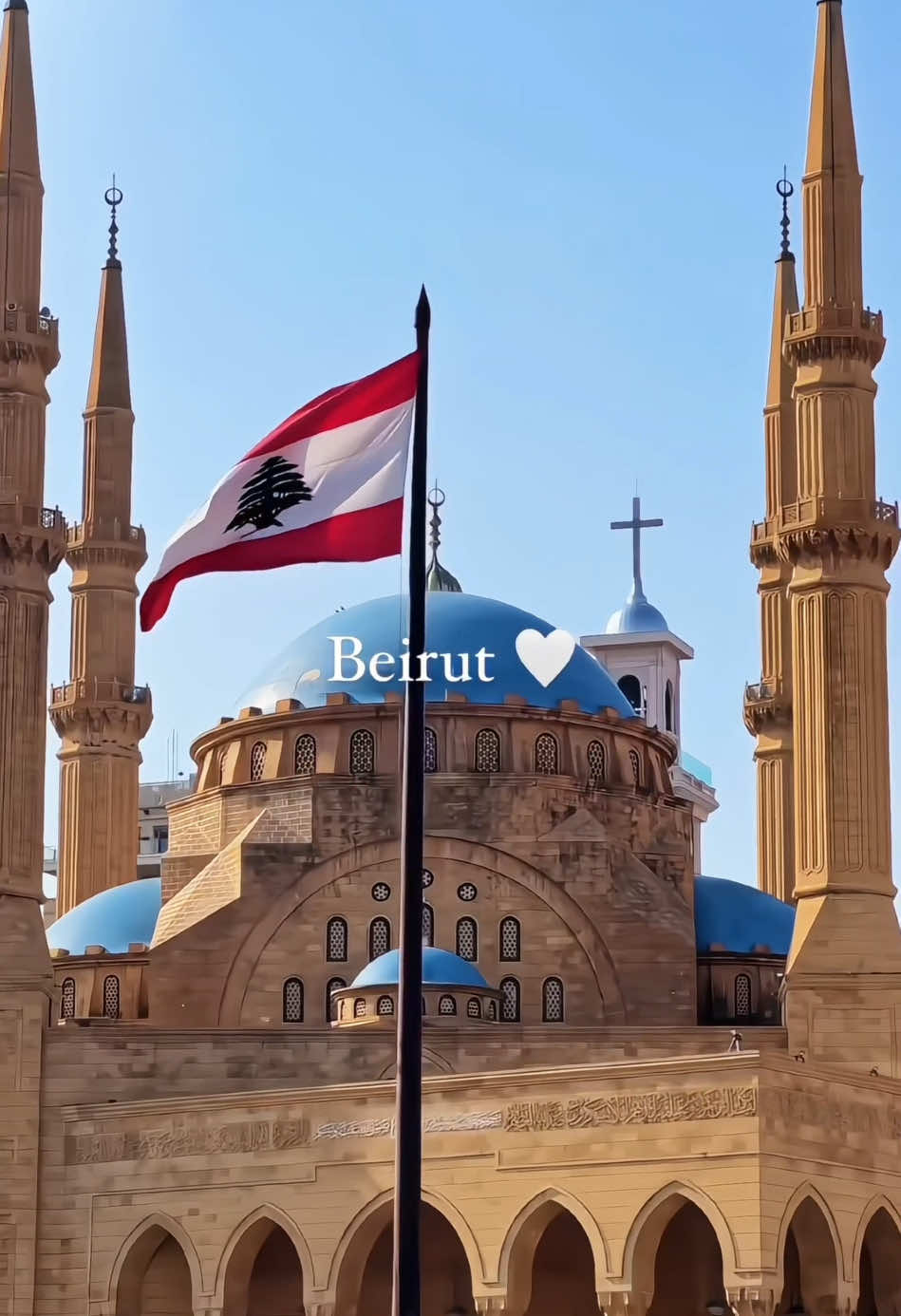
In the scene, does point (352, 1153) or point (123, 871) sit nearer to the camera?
point (352, 1153)

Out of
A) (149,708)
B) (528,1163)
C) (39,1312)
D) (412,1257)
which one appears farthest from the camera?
(149,708)

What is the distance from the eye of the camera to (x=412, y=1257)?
48.4 feet

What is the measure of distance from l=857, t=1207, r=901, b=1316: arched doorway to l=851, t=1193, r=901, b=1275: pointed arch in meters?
0.09

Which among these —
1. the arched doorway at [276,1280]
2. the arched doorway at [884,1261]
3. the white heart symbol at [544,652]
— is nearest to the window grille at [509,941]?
the white heart symbol at [544,652]

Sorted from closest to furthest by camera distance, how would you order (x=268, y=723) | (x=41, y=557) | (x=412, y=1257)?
(x=412, y=1257) < (x=41, y=557) < (x=268, y=723)

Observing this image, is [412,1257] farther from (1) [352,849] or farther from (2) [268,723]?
(2) [268,723]

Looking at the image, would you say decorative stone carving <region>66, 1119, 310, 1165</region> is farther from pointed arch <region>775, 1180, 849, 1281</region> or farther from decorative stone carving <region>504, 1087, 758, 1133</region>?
pointed arch <region>775, 1180, 849, 1281</region>

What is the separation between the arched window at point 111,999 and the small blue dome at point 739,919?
28.5 ft

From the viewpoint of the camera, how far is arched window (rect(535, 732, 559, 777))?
4012 centimetres

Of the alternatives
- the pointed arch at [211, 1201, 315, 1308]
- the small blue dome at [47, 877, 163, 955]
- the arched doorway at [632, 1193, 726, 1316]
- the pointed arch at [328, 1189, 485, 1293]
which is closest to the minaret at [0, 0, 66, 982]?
the small blue dome at [47, 877, 163, 955]

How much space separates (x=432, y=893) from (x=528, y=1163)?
9.15 m

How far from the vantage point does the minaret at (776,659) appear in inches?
1750

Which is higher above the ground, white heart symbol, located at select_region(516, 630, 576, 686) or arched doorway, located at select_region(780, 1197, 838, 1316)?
white heart symbol, located at select_region(516, 630, 576, 686)

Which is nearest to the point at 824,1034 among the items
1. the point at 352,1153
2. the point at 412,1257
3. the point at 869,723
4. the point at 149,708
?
the point at 869,723
